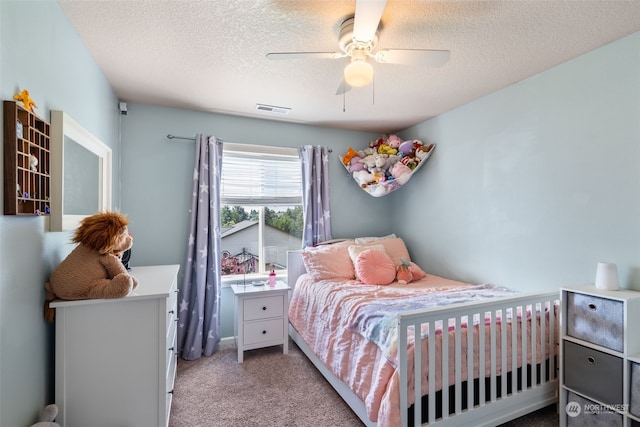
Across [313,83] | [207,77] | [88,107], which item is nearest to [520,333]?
[313,83]

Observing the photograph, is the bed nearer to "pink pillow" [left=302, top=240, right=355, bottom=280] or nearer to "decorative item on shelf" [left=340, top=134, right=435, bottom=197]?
"pink pillow" [left=302, top=240, right=355, bottom=280]

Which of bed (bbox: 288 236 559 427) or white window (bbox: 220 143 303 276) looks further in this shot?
white window (bbox: 220 143 303 276)

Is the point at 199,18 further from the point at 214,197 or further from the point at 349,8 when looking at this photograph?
the point at 214,197

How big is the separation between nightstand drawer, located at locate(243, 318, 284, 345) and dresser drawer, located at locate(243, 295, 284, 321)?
0.06 m

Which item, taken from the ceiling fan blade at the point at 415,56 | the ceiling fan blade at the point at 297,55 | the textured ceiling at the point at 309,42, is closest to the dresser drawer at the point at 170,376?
the ceiling fan blade at the point at 297,55

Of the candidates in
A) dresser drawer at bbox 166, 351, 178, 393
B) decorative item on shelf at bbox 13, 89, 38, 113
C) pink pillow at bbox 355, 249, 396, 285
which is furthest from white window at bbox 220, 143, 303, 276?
decorative item on shelf at bbox 13, 89, 38, 113

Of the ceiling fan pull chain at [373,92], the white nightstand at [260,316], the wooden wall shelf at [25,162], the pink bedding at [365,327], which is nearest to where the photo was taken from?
the wooden wall shelf at [25,162]

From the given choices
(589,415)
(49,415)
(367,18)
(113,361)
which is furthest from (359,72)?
A: (589,415)

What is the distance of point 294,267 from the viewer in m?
3.13

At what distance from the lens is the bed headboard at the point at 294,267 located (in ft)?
10.2

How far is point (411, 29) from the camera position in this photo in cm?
164

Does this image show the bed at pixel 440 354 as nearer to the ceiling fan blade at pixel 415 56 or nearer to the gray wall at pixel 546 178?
the gray wall at pixel 546 178

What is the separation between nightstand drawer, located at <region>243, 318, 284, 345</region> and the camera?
8.59 feet

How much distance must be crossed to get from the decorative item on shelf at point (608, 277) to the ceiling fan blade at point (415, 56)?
1.50 meters
